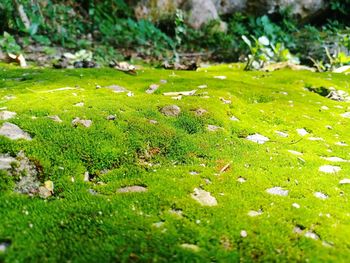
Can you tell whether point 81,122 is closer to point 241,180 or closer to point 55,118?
point 55,118

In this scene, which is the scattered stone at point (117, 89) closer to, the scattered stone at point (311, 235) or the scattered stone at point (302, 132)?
the scattered stone at point (302, 132)

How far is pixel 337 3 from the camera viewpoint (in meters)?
30.4

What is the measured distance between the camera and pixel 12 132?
7.18 metres

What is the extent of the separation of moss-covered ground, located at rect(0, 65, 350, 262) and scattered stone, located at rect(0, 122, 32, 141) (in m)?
0.19

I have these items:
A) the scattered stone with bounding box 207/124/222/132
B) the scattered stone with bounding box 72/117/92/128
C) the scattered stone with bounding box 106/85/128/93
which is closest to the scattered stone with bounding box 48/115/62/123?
the scattered stone with bounding box 72/117/92/128

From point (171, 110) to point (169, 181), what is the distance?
312cm

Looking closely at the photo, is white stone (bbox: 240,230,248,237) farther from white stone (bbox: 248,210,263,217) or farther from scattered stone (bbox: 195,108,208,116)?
scattered stone (bbox: 195,108,208,116)

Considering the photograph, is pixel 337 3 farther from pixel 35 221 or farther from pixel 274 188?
pixel 35 221

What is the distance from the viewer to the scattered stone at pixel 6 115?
7.73 metres

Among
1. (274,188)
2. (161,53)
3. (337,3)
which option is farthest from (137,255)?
(337,3)

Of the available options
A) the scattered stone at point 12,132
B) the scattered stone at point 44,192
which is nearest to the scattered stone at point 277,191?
the scattered stone at point 44,192

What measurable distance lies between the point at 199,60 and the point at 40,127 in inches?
718

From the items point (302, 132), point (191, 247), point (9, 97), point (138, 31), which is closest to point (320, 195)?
point (191, 247)

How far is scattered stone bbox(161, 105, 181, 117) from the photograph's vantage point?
9172mm
